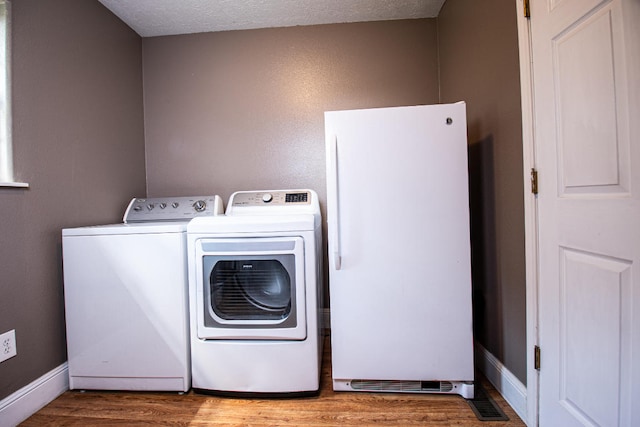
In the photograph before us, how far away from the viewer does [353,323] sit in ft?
4.71

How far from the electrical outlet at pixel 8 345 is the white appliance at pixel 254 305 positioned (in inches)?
31.4

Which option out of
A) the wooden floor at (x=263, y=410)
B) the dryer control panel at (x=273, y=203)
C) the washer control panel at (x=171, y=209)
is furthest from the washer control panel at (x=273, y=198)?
the wooden floor at (x=263, y=410)

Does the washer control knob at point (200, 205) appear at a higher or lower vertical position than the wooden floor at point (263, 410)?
higher

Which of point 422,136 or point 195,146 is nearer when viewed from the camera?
point 422,136

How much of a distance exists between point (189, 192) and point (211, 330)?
1290 millimetres

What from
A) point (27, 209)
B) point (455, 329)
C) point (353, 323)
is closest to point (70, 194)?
point (27, 209)

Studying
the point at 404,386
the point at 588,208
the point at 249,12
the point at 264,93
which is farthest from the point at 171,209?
the point at 588,208

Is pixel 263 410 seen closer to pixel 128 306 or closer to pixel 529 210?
pixel 128 306

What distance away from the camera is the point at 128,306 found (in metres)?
1.48

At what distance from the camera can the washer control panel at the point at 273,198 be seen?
6.44 ft

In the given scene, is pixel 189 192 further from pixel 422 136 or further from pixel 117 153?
pixel 422 136

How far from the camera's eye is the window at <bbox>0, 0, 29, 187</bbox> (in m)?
1.33

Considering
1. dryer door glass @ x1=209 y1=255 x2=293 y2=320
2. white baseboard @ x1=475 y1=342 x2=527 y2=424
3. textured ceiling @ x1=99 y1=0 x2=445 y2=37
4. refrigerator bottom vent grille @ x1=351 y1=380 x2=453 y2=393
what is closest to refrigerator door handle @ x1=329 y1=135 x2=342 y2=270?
dryer door glass @ x1=209 y1=255 x2=293 y2=320

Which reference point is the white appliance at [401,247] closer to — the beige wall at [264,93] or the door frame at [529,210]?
the door frame at [529,210]
